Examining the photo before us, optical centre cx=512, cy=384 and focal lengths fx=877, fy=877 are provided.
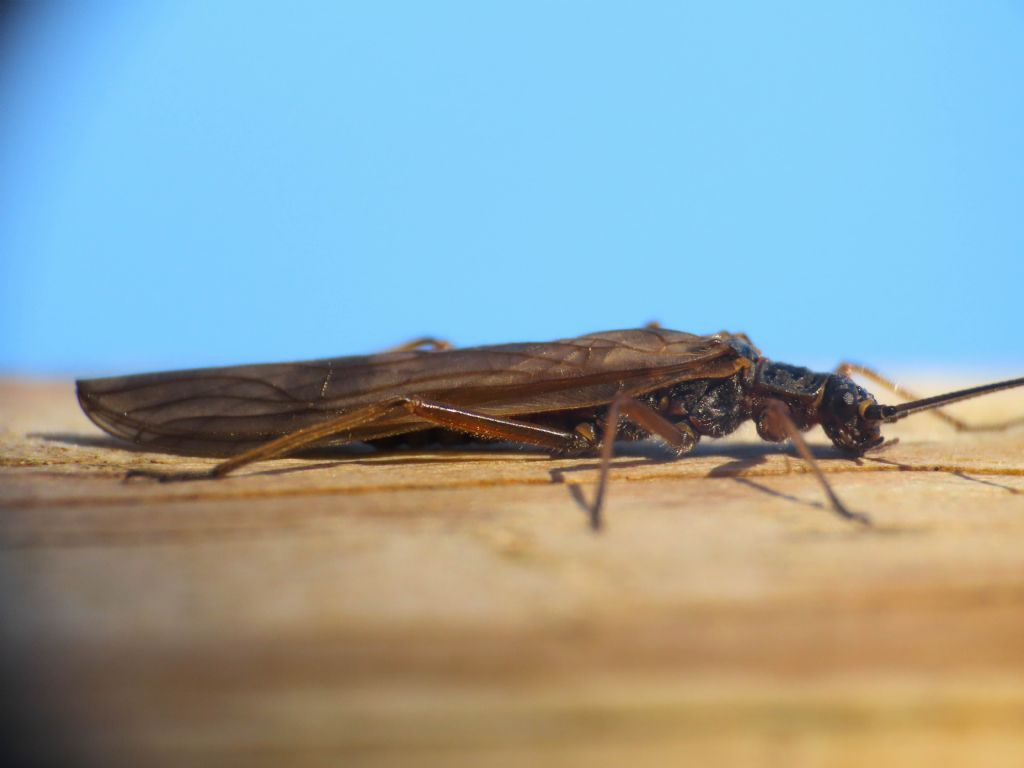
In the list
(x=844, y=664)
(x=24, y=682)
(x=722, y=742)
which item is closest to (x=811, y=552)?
(x=844, y=664)

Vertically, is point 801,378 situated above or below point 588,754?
above

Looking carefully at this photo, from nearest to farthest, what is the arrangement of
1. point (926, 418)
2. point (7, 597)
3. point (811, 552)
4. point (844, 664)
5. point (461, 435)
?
point (844, 664)
point (7, 597)
point (811, 552)
point (461, 435)
point (926, 418)

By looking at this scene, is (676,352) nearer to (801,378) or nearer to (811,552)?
(801,378)

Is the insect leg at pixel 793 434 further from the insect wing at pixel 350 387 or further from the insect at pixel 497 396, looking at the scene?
the insect wing at pixel 350 387

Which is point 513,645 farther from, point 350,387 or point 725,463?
point 350,387

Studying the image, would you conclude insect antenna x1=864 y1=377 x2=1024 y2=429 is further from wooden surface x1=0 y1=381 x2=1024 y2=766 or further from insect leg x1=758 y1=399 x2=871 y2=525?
wooden surface x1=0 y1=381 x2=1024 y2=766

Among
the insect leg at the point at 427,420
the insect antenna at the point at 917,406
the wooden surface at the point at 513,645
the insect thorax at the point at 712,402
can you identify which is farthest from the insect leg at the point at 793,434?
the insect leg at the point at 427,420
